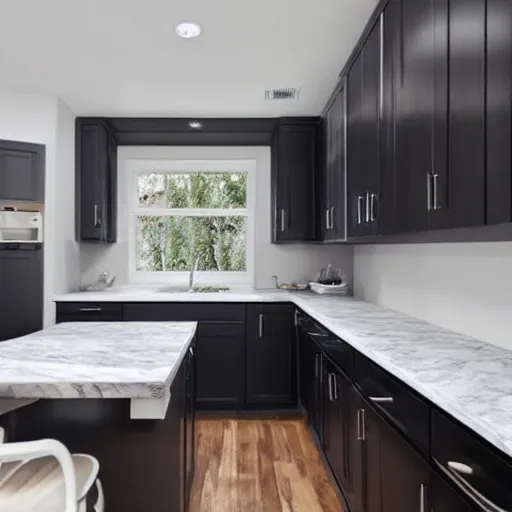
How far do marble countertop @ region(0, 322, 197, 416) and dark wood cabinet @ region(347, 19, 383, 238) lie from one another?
1.09 meters

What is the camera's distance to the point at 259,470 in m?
2.58

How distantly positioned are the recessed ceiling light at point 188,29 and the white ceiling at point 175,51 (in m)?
0.04

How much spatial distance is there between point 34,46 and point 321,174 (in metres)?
2.17

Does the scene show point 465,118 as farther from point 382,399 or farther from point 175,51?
point 175,51

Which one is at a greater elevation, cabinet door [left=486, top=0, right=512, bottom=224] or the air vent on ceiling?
the air vent on ceiling

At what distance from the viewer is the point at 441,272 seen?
86.6 inches

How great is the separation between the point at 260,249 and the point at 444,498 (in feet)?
10.5

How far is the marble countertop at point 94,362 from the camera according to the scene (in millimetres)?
1206

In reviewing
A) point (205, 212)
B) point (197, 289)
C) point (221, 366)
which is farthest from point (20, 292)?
point (205, 212)

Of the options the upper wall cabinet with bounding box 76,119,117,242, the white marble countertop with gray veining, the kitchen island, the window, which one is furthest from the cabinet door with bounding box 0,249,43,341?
the white marble countertop with gray veining

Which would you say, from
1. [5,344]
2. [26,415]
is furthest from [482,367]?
[5,344]

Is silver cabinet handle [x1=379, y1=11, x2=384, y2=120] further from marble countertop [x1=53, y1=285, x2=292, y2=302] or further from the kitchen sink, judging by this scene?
the kitchen sink

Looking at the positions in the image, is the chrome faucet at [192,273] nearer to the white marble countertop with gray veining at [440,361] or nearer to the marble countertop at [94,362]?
the white marble countertop with gray veining at [440,361]

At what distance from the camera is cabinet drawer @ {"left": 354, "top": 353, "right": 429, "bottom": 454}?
118cm
